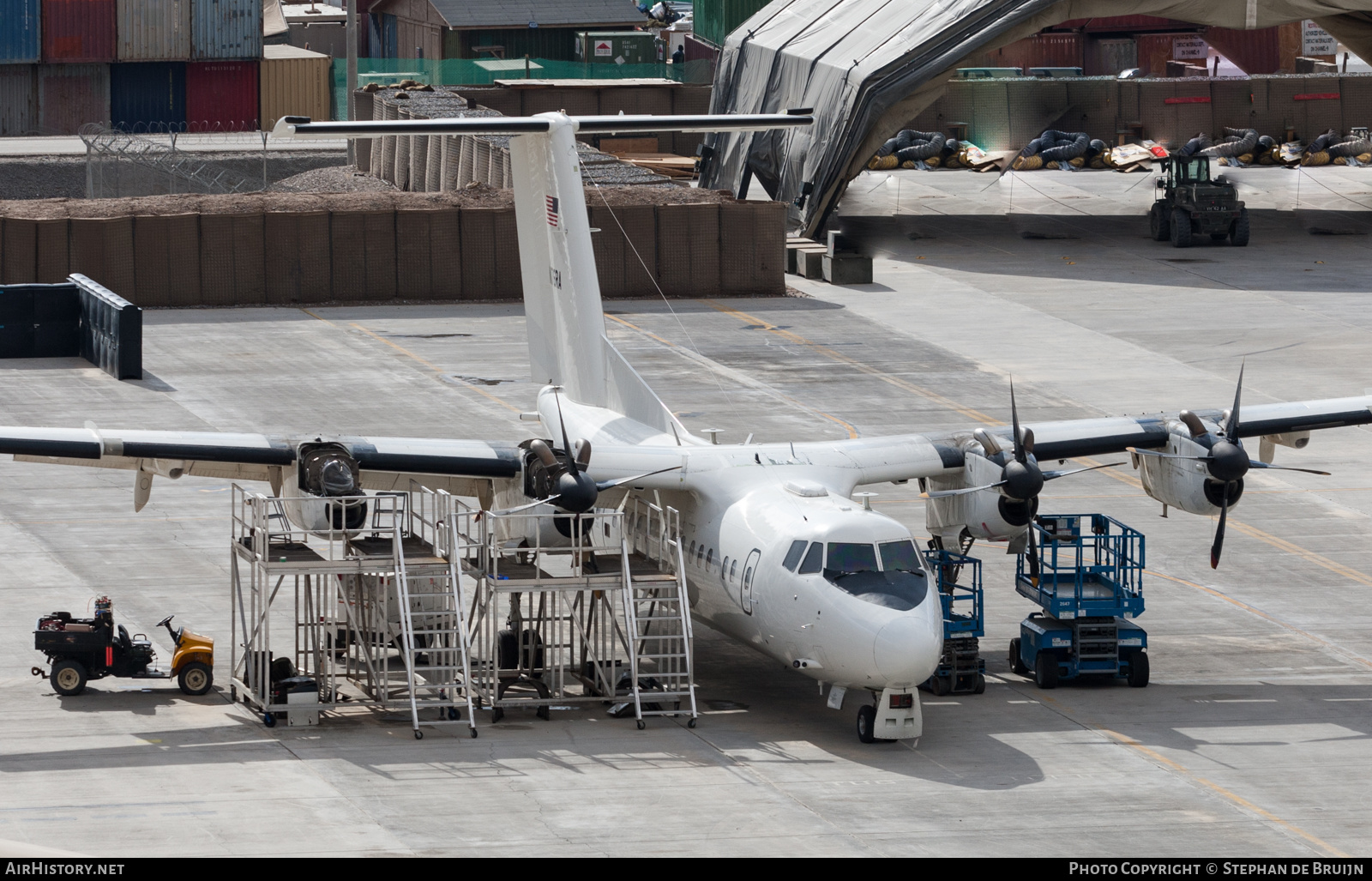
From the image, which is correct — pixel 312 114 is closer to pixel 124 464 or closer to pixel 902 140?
pixel 902 140

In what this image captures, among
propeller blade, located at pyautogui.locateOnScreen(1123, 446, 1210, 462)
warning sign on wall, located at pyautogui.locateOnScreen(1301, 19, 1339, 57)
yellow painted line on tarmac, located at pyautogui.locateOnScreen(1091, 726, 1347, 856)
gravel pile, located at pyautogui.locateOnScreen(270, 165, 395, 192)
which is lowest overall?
yellow painted line on tarmac, located at pyautogui.locateOnScreen(1091, 726, 1347, 856)

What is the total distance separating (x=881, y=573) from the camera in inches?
936

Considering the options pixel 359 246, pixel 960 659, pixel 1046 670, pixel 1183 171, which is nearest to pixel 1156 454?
pixel 1046 670

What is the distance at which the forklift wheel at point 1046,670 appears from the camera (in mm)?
26688

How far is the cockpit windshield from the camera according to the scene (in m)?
23.3

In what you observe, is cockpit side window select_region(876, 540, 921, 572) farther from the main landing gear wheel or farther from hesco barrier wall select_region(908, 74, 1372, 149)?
hesco barrier wall select_region(908, 74, 1372, 149)

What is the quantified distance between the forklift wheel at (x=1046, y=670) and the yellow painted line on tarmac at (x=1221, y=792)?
1.86 meters

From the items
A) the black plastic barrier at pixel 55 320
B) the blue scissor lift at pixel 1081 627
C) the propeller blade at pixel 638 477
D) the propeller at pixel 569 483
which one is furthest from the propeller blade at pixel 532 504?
the black plastic barrier at pixel 55 320

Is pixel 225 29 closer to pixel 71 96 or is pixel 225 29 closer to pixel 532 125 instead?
pixel 71 96

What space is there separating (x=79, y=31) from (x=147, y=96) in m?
4.42

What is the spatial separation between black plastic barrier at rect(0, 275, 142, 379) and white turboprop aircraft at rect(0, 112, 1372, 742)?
71.8ft

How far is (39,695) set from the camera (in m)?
25.3

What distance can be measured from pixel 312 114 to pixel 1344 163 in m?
49.4

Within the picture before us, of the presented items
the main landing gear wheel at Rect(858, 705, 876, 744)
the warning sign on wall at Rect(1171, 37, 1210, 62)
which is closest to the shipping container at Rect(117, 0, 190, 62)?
the warning sign on wall at Rect(1171, 37, 1210, 62)
